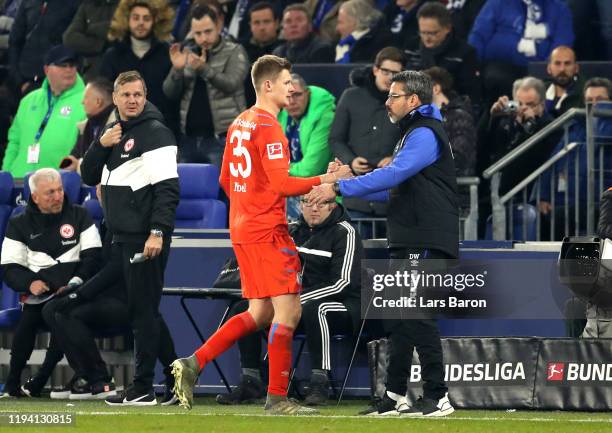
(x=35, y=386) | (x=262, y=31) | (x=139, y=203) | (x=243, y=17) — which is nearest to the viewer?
(x=139, y=203)

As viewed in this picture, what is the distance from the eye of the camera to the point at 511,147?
1378 centimetres

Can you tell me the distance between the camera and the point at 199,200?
13.5m

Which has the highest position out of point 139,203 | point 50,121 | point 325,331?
point 50,121

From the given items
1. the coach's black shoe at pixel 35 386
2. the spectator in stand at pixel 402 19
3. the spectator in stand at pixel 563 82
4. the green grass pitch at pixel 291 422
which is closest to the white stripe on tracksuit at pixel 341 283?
the green grass pitch at pixel 291 422

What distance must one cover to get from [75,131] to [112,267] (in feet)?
13.0

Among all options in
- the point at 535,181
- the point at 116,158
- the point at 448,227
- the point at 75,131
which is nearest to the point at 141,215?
the point at 116,158

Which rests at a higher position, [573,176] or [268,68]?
[268,68]

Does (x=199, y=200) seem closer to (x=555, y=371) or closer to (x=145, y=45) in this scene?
(x=145, y=45)

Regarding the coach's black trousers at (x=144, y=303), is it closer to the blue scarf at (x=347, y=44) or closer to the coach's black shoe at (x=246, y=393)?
the coach's black shoe at (x=246, y=393)

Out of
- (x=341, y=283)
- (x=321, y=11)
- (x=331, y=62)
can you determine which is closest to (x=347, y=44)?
(x=331, y=62)

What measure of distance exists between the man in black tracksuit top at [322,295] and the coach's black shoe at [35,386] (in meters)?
1.57

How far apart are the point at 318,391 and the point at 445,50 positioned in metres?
4.68

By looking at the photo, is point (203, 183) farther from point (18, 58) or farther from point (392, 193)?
point (18, 58)

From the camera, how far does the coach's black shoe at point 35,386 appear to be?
11906 millimetres
